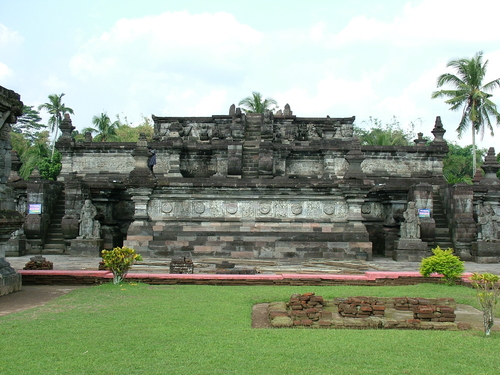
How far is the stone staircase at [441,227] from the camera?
54.5ft

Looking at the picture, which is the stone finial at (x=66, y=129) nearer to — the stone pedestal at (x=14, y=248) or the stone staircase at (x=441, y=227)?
the stone pedestal at (x=14, y=248)

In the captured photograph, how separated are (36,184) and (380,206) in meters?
13.0

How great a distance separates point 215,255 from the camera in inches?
559

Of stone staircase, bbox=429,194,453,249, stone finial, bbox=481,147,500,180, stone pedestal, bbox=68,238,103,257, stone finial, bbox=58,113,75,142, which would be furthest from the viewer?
stone finial, bbox=58,113,75,142

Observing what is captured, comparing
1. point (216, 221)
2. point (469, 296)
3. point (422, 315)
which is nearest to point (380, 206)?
point (216, 221)

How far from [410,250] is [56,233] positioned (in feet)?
41.5

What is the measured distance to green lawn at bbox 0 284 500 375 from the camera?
454 centimetres

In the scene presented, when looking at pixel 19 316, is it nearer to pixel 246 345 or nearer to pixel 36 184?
pixel 246 345

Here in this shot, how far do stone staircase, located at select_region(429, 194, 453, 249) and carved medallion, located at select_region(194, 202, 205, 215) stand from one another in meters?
7.80

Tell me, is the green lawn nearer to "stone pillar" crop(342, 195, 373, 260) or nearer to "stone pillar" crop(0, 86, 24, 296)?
"stone pillar" crop(0, 86, 24, 296)

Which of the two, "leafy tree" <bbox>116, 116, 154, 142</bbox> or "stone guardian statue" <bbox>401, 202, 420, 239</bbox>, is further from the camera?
"leafy tree" <bbox>116, 116, 154, 142</bbox>

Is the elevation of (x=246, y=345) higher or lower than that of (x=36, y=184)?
lower

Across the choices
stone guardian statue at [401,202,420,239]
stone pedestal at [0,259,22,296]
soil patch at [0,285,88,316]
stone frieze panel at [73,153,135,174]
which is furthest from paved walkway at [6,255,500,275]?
stone frieze panel at [73,153,135,174]

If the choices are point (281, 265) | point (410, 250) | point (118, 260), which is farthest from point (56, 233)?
point (410, 250)
